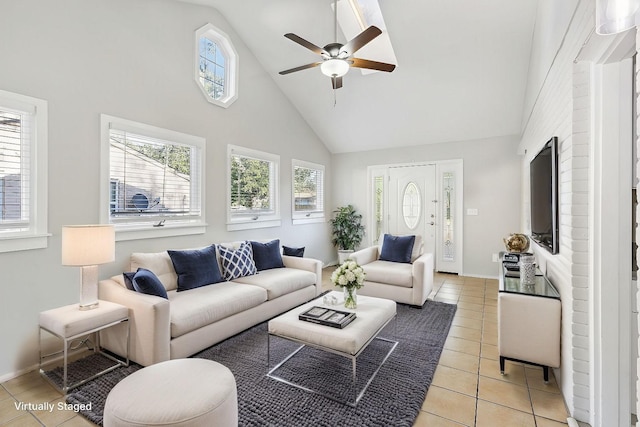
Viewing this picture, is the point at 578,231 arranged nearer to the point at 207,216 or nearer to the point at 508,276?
the point at 508,276

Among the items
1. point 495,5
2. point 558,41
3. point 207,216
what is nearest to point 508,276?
point 558,41

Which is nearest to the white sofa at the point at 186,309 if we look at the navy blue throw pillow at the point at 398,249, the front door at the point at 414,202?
the navy blue throw pillow at the point at 398,249

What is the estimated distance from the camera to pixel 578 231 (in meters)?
1.86

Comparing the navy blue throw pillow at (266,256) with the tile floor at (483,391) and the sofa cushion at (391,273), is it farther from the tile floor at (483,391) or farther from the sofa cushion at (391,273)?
the tile floor at (483,391)

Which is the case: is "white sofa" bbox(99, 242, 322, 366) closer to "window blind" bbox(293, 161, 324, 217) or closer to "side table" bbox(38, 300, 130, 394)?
"side table" bbox(38, 300, 130, 394)

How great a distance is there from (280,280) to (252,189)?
5.58 feet

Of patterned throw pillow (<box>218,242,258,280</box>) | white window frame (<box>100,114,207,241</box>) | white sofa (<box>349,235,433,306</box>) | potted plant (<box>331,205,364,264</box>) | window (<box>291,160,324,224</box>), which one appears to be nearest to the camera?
white window frame (<box>100,114,207,241</box>)

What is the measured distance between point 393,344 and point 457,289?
236 centimetres

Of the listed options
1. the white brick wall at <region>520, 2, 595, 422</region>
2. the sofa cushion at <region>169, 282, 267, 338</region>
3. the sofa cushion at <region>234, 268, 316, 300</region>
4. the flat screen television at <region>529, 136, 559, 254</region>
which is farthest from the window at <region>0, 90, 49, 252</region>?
the flat screen television at <region>529, 136, 559, 254</region>

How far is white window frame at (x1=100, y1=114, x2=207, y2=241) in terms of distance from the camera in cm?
290

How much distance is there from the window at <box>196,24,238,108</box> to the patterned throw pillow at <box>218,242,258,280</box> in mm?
1890

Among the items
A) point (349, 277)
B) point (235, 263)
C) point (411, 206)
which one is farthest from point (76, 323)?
point (411, 206)

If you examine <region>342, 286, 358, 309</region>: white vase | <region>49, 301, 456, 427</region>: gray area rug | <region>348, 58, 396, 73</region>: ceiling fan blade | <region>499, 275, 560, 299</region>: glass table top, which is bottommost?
<region>49, 301, 456, 427</region>: gray area rug

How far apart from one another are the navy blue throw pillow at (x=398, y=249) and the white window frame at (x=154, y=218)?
98.5 inches
